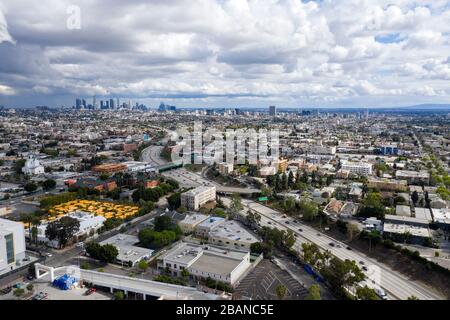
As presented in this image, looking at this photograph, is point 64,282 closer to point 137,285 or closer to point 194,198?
point 137,285

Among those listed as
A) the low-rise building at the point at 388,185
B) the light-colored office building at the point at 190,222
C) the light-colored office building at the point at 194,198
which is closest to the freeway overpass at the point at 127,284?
the light-colored office building at the point at 190,222

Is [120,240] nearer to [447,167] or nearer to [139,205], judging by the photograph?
[139,205]

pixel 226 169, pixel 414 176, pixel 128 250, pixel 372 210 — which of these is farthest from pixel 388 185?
pixel 128 250

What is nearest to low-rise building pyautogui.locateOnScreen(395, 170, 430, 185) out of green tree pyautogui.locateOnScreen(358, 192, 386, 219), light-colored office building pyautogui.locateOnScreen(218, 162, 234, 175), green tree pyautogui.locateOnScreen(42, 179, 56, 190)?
green tree pyautogui.locateOnScreen(358, 192, 386, 219)

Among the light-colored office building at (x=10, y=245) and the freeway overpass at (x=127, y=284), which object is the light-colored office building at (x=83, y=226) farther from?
the freeway overpass at (x=127, y=284)

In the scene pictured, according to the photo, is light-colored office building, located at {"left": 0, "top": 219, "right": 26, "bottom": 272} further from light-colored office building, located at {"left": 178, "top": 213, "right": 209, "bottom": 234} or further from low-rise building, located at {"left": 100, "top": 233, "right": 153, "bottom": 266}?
light-colored office building, located at {"left": 178, "top": 213, "right": 209, "bottom": 234}

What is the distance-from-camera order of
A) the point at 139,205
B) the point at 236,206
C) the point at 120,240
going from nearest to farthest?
the point at 120,240 < the point at 236,206 < the point at 139,205

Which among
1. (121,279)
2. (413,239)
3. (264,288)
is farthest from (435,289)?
(121,279)
